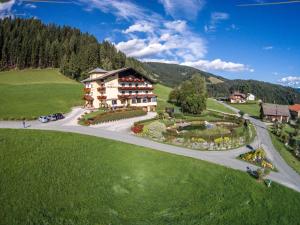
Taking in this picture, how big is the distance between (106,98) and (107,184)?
42.4 metres

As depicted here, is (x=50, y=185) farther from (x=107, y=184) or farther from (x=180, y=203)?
(x=180, y=203)

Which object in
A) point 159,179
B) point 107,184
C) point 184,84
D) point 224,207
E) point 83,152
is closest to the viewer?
point 224,207

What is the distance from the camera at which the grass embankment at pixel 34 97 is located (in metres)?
55.4

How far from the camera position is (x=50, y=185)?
26.2m

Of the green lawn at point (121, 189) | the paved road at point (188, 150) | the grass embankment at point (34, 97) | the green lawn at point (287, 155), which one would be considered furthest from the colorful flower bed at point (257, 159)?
the grass embankment at point (34, 97)

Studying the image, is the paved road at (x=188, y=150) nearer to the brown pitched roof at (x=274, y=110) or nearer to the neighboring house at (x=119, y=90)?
the neighboring house at (x=119, y=90)

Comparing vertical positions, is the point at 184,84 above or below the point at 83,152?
above

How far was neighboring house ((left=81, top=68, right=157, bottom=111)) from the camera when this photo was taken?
224 ft

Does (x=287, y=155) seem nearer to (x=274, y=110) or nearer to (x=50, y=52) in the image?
(x=274, y=110)

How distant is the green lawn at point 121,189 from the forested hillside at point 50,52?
275 ft

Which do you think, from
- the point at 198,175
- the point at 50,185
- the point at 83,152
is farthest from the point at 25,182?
the point at 198,175

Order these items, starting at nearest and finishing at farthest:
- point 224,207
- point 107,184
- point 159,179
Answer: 1. point 224,207
2. point 107,184
3. point 159,179

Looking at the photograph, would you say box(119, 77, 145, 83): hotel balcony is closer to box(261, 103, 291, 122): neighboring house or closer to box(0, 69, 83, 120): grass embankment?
box(0, 69, 83, 120): grass embankment

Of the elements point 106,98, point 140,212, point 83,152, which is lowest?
point 140,212
